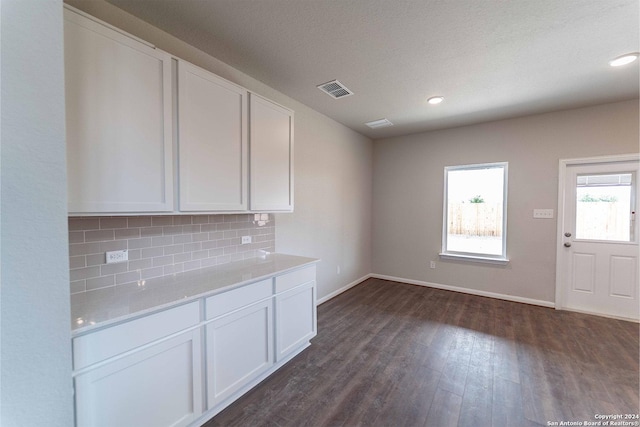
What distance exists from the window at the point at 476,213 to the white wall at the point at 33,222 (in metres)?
4.61

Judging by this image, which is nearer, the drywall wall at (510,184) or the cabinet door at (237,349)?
the cabinet door at (237,349)

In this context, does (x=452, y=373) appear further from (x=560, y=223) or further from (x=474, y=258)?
(x=560, y=223)

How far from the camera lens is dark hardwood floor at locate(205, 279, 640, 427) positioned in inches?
69.5

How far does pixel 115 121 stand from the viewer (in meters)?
1.42

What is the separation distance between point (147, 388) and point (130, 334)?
34 centimetres

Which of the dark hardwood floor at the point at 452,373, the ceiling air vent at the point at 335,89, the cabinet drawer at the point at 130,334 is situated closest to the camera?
the cabinet drawer at the point at 130,334

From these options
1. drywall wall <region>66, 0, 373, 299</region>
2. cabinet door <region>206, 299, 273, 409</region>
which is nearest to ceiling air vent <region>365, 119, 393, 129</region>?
drywall wall <region>66, 0, 373, 299</region>

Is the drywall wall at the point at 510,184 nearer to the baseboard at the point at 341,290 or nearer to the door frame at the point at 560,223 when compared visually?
the door frame at the point at 560,223

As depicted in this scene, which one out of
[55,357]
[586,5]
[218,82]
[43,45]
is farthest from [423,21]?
[55,357]

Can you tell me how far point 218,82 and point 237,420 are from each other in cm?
240

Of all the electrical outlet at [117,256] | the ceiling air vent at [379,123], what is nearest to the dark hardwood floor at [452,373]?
the electrical outlet at [117,256]

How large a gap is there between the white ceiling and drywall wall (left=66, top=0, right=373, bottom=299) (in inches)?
4.8

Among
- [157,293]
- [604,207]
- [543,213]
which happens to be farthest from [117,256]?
[604,207]

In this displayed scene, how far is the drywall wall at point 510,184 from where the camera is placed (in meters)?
3.38
